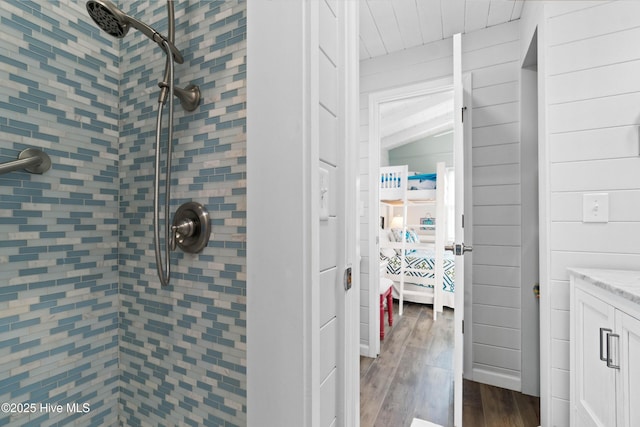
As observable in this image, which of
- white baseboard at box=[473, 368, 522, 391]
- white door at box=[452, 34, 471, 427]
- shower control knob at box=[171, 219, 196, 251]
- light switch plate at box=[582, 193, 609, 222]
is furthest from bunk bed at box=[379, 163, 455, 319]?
shower control knob at box=[171, 219, 196, 251]

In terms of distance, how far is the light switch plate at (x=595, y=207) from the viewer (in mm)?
1429

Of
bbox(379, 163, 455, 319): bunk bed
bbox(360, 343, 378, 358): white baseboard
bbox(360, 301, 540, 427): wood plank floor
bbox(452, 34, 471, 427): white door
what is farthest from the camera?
bbox(379, 163, 455, 319): bunk bed

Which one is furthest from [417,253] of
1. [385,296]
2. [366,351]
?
[366,351]

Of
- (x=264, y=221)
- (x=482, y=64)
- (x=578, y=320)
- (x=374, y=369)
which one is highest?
(x=482, y=64)

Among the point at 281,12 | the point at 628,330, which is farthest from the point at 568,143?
the point at 281,12

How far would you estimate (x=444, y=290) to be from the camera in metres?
4.16

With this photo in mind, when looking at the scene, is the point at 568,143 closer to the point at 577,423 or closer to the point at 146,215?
the point at 577,423

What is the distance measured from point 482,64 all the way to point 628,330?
6.55 ft

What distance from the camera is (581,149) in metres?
1.49

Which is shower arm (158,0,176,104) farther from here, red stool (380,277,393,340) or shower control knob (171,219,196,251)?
red stool (380,277,393,340)

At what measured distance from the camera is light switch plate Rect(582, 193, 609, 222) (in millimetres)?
1429

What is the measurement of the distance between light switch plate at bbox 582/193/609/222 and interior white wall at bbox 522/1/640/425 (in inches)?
0.7

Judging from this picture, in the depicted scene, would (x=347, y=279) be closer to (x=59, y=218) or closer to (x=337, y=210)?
(x=337, y=210)

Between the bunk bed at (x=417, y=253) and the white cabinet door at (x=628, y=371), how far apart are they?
301cm
